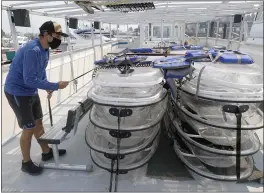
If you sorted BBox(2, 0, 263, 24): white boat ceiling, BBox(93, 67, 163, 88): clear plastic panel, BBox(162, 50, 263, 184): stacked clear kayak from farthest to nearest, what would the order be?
BBox(2, 0, 263, 24): white boat ceiling, BBox(93, 67, 163, 88): clear plastic panel, BBox(162, 50, 263, 184): stacked clear kayak

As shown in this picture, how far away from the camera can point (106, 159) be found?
2861mm

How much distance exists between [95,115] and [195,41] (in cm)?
1344

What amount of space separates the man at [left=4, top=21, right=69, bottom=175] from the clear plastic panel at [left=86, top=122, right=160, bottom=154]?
29.7 inches

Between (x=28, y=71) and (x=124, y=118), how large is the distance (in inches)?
47.1

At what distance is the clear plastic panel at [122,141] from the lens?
103 inches

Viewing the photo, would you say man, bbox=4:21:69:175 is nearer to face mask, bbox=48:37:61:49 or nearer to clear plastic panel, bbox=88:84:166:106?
face mask, bbox=48:37:61:49

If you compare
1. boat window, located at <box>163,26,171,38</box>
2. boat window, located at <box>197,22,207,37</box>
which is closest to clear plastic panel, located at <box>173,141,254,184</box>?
boat window, located at <box>197,22,207,37</box>

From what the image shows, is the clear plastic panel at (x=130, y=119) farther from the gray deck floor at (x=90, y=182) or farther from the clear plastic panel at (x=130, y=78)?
the gray deck floor at (x=90, y=182)

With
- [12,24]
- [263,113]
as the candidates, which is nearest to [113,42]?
[12,24]

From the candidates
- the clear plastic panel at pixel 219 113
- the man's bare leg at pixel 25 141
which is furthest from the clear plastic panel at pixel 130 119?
the man's bare leg at pixel 25 141

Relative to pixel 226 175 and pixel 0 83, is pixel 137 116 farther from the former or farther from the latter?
pixel 0 83

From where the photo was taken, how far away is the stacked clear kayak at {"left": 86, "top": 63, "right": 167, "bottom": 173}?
2492 mm

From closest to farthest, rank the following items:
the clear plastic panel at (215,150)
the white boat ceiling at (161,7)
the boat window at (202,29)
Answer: the clear plastic panel at (215,150) → the white boat ceiling at (161,7) → the boat window at (202,29)

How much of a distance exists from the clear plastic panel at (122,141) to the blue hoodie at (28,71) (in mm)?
799
